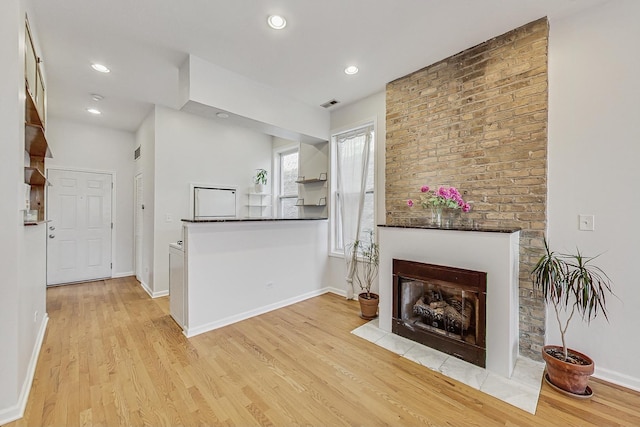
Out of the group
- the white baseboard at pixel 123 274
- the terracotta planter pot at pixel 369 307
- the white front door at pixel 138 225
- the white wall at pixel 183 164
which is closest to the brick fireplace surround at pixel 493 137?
the terracotta planter pot at pixel 369 307

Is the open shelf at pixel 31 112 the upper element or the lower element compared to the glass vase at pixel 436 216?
upper

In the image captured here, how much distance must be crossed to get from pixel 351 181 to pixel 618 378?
3.17 m

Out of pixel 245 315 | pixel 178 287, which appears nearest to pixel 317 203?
pixel 245 315

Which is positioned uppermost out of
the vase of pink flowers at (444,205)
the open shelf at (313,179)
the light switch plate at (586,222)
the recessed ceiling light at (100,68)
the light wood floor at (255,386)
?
the recessed ceiling light at (100,68)

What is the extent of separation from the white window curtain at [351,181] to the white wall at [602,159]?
2.04 m

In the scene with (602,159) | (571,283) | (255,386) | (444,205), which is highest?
(602,159)

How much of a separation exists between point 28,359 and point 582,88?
4828mm

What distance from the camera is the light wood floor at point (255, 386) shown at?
172 centimetres

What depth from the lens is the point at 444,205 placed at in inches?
108

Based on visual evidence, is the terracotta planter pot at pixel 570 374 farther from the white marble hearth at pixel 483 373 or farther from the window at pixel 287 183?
the window at pixel 287 183

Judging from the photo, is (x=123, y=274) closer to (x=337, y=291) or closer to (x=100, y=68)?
(x=100, y=68)

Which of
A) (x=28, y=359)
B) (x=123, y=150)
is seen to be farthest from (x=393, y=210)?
(x=123, y=150)

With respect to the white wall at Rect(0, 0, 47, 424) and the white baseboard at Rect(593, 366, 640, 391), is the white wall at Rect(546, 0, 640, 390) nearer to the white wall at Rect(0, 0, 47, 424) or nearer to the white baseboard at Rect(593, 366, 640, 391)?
the white baseboard at Rect(593, 366, 640, 391)

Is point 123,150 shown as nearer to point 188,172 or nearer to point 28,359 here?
point 188,172
